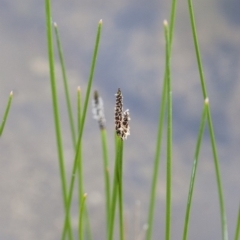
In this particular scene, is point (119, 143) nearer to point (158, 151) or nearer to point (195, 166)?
point (195, 166)

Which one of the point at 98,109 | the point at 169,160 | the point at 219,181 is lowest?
the point at 169,160

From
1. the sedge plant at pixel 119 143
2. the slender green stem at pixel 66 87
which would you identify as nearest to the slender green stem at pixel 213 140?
the sedge plant at pixel 119 143

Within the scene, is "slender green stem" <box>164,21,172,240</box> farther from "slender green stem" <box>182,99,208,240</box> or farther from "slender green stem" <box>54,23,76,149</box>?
"slender green stem" <box>54,23,76,149</box>

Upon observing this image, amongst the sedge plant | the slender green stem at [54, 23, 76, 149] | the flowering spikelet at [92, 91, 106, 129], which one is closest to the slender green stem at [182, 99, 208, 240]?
the sedge plant

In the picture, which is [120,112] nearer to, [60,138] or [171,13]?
[60,138]

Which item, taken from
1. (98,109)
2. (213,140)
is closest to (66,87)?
(98,109)

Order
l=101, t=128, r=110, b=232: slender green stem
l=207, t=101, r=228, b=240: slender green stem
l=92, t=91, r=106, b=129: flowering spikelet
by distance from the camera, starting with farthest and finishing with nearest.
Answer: l=101, t=128, r=110, b=232: slender green stem
l=92, t=91, r=106, b=129: flowering spikelet
l=207, t=101, r=228, b=240: slender green stem

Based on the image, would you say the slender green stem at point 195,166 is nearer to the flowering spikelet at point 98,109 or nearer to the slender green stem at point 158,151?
the slender green stem at point 158,151

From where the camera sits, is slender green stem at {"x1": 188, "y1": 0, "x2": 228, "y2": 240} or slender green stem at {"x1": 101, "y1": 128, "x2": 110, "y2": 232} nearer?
slender green stem at {"x1": 188, "y1": 0, "x2": 228, "y2": 240}

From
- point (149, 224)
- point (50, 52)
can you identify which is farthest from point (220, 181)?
point (50, 52)
